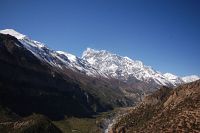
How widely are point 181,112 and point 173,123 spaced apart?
13349 millimetres

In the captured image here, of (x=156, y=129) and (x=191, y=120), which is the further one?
(x=156, y=129)

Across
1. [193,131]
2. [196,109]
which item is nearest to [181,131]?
[193,131]

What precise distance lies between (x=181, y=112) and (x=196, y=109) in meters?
10.5

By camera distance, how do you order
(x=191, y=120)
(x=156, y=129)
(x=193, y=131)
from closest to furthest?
(x=193, y=131) < (x=191, y=120) < (x=156, y=129)

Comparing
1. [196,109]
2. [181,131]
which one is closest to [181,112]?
[196,109]

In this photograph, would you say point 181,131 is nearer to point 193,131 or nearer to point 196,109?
point 193,131

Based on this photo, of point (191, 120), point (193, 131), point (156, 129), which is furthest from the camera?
point (156, 129)

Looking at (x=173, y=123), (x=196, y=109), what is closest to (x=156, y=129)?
(x=173, y=123)

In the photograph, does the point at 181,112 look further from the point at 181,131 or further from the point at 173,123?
the point at 181,131

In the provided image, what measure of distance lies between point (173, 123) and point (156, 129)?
1015 centimetres

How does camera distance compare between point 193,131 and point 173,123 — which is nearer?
point 193,131

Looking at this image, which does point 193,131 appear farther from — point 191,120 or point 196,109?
point 196,109

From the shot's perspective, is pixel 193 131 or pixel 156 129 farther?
pixel 156 129

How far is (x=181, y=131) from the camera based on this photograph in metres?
168
